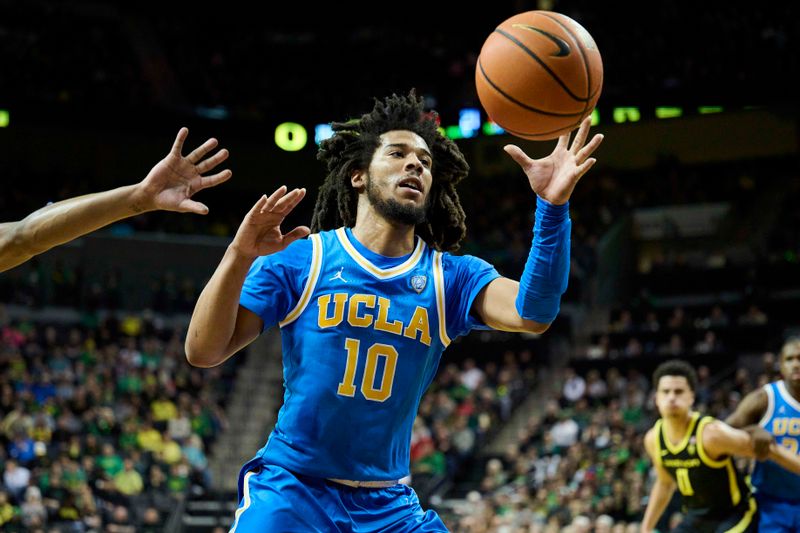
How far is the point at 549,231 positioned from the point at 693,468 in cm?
382

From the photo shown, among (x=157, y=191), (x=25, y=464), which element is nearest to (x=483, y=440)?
(x=25, y=464)

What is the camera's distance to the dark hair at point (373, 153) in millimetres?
5105

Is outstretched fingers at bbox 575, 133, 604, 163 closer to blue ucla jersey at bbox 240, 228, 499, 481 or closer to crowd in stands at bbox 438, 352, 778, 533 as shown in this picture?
blue ucla jersey at bbox 240, 228, 499, 481

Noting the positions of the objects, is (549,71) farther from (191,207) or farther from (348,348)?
(191,207)

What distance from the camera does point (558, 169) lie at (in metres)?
4.38

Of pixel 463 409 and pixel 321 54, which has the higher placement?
pixel 321 54

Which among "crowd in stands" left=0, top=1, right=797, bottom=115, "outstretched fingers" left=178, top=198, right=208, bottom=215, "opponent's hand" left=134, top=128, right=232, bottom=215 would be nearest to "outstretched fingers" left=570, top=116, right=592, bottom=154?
"opponent's hand" left=134, top=128, right=232, bottom=215

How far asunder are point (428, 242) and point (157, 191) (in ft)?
6.08

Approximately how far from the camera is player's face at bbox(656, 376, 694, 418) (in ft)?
25.1

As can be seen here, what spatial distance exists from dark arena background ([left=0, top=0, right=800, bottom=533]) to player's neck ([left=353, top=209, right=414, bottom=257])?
22.4 feet

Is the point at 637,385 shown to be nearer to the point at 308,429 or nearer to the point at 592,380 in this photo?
the point at 592,380

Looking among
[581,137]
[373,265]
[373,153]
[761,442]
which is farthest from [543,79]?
[761,442]

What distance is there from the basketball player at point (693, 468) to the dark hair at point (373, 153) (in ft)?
9.55

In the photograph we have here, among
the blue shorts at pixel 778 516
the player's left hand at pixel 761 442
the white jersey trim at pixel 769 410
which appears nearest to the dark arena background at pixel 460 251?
the blue shorts at pixel 778 516
